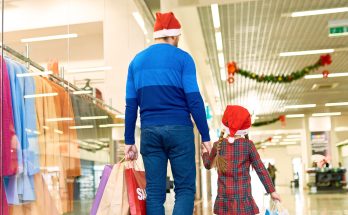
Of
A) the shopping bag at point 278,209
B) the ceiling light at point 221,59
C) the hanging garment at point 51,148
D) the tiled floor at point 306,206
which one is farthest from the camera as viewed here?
the ceiling light at point 221,59

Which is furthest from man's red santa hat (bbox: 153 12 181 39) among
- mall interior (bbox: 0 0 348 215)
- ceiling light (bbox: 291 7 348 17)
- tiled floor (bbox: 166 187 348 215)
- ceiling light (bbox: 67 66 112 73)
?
ceiling light (bbox: 291 7 348 17)

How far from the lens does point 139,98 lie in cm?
269

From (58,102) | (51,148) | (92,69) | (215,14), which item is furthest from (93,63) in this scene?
(215,14)

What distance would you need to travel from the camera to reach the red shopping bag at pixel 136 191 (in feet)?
8.66

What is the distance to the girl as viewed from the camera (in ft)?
9.85

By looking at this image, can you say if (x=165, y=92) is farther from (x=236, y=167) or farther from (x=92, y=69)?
(x=92, y=69)

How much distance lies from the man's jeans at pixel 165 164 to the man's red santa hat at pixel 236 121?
64cm

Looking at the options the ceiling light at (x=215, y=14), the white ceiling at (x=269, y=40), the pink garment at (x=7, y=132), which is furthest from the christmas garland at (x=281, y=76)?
the pink garment at (x=7, y=132)

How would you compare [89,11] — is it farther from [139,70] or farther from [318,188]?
[318,188]

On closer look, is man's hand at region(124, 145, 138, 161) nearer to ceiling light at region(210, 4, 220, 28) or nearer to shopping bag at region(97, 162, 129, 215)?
shopping bag at region(97, 162, 129, 215)

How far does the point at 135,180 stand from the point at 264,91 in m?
15.7

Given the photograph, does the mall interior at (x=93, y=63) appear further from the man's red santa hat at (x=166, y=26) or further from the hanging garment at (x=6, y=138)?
the man's red santa hat at (x=166, y=26)

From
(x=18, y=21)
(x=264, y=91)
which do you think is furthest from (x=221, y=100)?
(x=18, y=21)

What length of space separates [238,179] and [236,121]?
37cm
